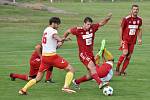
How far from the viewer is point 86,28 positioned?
16.1 metres

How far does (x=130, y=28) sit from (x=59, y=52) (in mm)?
7580

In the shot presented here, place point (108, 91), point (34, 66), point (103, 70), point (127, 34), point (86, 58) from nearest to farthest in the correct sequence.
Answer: point (108, 91), point (86, 58), point (103, 70), point (34, 66), point (127, 34)

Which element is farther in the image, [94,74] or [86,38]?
[86,38]

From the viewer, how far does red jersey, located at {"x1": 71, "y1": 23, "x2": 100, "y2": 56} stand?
640 inches

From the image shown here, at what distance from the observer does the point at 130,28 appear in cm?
1983

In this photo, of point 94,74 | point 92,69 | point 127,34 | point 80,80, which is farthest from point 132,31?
point 94,74

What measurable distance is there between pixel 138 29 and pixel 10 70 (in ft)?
14.9

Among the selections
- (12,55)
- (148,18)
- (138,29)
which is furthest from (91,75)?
(148,18)

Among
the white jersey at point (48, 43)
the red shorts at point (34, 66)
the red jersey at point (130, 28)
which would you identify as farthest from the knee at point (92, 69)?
the red jersey at point (130, 28)

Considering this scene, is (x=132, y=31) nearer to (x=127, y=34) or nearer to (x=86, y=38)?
(x=127, y=34)

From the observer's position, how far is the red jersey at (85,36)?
16.2 m

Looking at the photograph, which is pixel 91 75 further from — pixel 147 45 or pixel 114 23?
pixel 114 23

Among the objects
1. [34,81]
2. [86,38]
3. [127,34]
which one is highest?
[86,38]

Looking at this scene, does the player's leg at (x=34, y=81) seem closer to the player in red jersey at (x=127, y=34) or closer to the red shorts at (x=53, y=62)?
the red shorts at (x=53, y=62)
